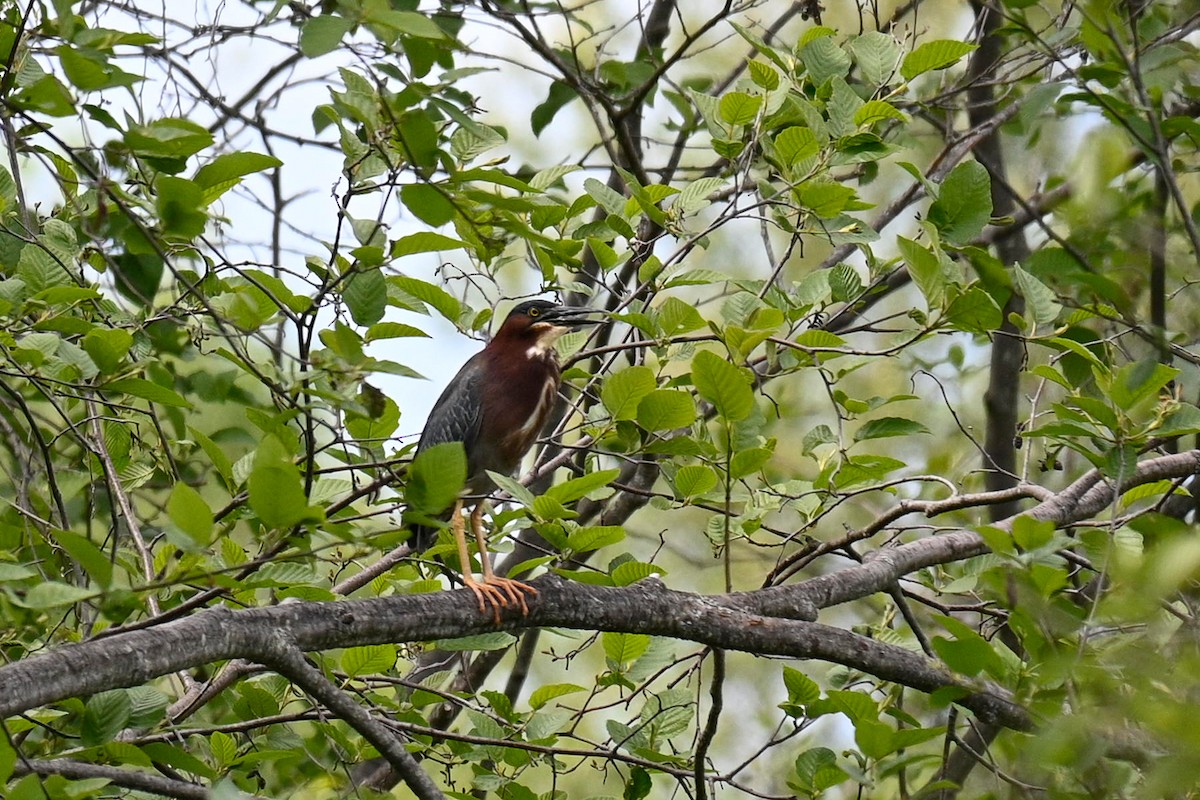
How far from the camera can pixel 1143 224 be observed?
5.55ft

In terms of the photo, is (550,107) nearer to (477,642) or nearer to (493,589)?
(493,589)

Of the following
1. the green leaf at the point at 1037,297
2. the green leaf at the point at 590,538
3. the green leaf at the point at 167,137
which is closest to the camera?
the green leaf at the point at 167,137

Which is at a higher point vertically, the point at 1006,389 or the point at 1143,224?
the point at 1006,389

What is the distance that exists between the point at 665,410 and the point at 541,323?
188 cm

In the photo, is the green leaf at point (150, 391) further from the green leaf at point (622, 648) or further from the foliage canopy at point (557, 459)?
the green leaf at point (622, 648)

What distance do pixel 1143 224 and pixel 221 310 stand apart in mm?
2037

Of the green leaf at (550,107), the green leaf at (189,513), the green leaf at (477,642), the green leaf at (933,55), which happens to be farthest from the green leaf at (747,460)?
the green leaf at (550,107)

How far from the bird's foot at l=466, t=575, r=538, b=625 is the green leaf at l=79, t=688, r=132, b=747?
0.83 m

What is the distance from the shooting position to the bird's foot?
2.95 metres

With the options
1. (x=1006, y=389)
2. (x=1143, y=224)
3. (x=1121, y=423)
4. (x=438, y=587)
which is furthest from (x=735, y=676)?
(x=1143, y=224)

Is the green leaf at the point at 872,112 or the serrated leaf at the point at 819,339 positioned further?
the green leaf at the point at 872,112

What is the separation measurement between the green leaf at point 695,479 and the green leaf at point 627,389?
212mm

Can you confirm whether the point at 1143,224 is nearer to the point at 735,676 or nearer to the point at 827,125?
the point at 827,125

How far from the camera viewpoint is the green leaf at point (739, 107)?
11.2ft
